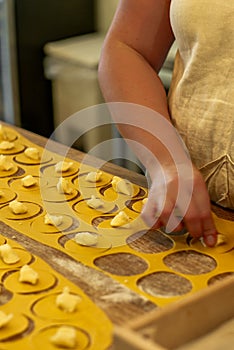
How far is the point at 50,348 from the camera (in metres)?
0.66

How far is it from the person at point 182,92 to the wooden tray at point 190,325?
0.50ft

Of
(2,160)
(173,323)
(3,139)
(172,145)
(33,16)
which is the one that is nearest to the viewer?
(173,323)

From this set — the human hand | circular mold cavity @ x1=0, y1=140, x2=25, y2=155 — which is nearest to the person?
the human hand

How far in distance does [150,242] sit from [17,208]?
203mm

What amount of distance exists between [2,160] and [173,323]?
535mm

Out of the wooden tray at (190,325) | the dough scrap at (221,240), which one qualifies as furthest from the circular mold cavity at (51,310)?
the dough scrap at (221,240)

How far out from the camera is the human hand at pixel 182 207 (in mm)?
844

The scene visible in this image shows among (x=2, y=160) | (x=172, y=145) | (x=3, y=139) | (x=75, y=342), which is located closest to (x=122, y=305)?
(x=75, y=342)

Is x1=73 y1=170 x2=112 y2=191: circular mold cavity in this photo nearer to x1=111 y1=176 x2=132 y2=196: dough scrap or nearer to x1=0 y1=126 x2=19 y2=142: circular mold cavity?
x1=111 y1=176 x2=132 y2=196: dough scrap

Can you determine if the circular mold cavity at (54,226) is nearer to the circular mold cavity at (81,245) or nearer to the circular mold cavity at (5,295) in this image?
the circular mold cavity at (81,245)

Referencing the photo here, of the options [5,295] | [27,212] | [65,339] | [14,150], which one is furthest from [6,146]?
[65,339]

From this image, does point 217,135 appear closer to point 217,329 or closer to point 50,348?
point 217,329

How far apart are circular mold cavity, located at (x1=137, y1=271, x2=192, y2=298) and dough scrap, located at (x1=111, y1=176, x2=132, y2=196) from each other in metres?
0.24

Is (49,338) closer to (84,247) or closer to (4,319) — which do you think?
(4,319)
